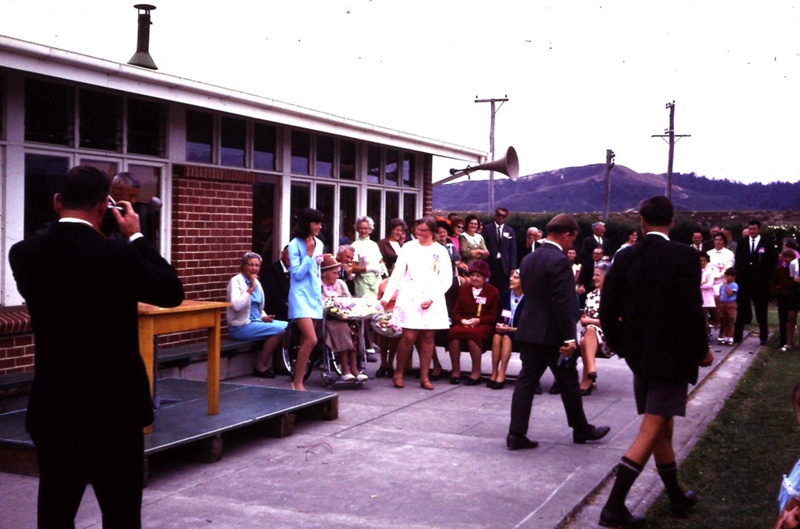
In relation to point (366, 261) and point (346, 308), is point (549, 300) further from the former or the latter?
point (366, 261)

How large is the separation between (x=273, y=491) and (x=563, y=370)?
2.63 metres

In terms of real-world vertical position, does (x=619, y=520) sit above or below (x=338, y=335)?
below

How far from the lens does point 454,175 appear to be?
669 inches

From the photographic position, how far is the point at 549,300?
7.52 m

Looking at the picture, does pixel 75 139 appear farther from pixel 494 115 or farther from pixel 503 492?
pixel 494 115

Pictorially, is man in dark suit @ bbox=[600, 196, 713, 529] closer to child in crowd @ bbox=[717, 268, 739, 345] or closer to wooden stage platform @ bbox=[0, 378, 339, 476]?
wooden stage platform @ bbox=[0, 378, 339, 476]

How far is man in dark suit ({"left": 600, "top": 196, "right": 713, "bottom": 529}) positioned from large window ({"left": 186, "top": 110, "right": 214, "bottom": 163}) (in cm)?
635

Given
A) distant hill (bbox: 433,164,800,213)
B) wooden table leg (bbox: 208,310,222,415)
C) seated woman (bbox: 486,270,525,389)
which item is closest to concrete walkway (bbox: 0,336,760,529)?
wooden table leg (bbox: 208,310,222,415)

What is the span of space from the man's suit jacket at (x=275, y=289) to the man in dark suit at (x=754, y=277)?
835 cm

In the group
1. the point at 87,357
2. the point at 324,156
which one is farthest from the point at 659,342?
the point at 324,156

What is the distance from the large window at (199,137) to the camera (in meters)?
10.7

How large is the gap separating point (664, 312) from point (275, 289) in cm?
634

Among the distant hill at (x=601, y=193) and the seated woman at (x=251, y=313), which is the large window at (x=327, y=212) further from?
the distant hill at (x=601, y=193)

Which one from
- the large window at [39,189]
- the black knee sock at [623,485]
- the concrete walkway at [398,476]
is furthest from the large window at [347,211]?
the black knee sock at [623,485]
